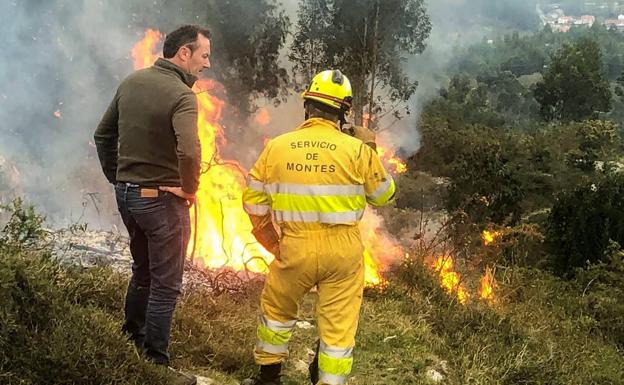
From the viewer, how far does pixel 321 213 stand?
343 centimetres

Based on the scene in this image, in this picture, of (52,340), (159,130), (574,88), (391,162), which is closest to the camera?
(52,340)

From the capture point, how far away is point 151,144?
3.42 m

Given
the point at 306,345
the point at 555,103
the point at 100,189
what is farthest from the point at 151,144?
the point at 555,103

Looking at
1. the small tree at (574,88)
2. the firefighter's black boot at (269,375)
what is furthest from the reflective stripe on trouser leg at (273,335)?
the small tree at (574,88)

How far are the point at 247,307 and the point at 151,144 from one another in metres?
2.42

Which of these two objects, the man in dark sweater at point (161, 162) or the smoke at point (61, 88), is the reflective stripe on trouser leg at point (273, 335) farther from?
the smoke at point (61, 88)

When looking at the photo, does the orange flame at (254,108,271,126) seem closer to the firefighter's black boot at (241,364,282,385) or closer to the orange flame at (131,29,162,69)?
the orange flame at (131,29,162,69)

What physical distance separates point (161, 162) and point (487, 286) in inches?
208

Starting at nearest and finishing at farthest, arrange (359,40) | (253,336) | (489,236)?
(253,336) < (489,236) < (359,40)

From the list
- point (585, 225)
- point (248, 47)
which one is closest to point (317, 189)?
point (585, 225)

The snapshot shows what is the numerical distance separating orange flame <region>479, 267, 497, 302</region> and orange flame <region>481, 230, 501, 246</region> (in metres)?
2.28

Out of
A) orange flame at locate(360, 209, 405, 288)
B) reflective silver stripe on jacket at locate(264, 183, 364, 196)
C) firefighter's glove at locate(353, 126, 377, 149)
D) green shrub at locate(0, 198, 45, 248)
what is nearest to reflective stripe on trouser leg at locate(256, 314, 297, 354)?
reflective silver stripe on jacket at locate(264, 183, 364, 196)

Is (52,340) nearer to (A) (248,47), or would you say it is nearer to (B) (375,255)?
(B) (375,255)

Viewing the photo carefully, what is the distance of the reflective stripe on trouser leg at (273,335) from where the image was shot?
3645mm
